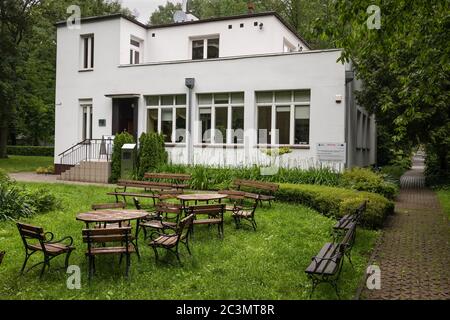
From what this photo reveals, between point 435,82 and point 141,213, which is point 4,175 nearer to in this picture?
point 141,213

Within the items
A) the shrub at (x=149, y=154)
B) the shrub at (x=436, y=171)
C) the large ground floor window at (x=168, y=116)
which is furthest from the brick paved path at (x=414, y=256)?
the large ground floor window at (x=168, y=116)

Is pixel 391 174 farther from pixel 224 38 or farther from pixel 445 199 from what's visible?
pixel 224 38

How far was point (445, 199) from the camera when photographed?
1650 cm

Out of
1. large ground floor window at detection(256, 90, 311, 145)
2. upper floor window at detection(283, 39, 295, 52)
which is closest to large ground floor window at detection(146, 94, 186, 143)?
large ground floor window at detection(256, 90, 311, 145)

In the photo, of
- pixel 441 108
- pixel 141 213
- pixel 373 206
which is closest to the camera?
pixel 141 213

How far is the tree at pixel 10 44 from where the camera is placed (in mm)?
26578

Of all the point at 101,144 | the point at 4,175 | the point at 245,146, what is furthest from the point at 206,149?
the point at 4,175

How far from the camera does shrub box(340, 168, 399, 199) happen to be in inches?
570

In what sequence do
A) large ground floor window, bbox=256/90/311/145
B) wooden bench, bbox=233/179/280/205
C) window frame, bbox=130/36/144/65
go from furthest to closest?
window frame, bbox=130/36/144/65, large ground floor window, bbox=256/90/311/145, wooden bench, bbox=233/179/280/205

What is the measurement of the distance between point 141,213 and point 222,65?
11815 mm

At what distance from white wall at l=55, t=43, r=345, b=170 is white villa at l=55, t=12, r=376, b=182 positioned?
0.04 meters

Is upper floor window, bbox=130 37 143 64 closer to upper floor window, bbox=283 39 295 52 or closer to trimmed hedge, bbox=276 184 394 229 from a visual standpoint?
upper floor window, bbox=283 39 295 52

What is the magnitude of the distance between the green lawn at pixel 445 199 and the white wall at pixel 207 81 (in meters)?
4.18
